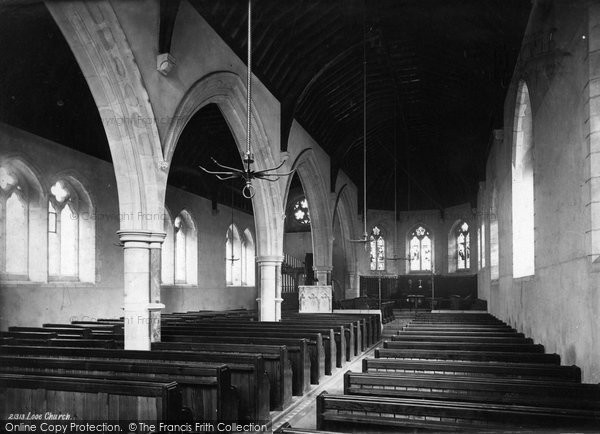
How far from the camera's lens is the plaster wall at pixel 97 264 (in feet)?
36.7

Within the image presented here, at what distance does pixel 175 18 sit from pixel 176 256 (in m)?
11.4

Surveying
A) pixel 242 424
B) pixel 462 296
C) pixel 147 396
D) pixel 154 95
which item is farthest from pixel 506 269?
pixel 462 296

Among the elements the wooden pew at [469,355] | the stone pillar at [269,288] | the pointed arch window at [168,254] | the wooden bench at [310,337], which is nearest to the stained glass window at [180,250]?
the pointed arch window at [168,254]

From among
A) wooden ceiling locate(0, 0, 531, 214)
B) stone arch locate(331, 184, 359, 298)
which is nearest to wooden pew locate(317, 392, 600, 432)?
wooden ceiling locate(0, 0, 531, 214)

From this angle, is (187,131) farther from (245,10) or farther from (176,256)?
(245,10)

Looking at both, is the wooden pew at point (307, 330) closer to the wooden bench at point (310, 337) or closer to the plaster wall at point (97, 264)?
the wooden bench at point (310, 337)

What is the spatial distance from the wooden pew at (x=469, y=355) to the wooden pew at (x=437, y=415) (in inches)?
93.6

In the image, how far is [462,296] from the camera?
2348 cm

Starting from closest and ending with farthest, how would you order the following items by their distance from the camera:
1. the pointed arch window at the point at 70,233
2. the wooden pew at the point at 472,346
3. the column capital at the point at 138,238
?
1. the wooden pew at the point at 472,346
2. the column capital at the point at 138,238
3. the pointed arch window at the point at 70,233

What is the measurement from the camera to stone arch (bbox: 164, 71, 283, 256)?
27.8 feet

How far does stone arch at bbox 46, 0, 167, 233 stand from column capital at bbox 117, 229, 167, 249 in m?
0.08

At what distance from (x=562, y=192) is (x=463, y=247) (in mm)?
19971

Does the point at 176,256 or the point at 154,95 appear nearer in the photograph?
the point at 154,95

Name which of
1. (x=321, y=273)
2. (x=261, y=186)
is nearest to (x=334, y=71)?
(x=261, y=186)
